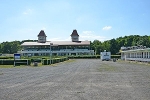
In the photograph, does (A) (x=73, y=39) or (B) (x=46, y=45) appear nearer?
(B) (x=46, y=45)

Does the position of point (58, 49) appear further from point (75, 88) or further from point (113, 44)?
point (75, 88)

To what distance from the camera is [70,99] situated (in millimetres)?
8430

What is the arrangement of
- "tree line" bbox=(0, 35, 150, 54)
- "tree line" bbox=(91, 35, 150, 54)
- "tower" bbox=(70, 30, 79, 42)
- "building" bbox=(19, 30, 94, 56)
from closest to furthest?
1. "building" bbox=(19, 30, 94, 56)
2. "tree line" bbox=(91, 35, 150, 54)
3. "tree line" bbox=(0, 35, 150, 54)
4. "tower" bbox=(70, 30, 79, 42)

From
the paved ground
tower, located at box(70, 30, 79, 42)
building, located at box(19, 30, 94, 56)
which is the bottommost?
the paved ground

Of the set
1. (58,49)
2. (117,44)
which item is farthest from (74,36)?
(117,44)

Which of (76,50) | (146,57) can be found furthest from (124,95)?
(76,50)

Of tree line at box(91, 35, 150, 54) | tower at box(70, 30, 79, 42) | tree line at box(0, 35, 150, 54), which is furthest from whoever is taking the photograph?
tower at box(70, 30, 79, 42)

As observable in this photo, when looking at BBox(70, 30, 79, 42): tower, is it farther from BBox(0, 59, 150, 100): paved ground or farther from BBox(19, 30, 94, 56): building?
BBox(0, 59, 150, 100): paved ground

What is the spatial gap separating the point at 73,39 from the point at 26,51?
81.1 ft

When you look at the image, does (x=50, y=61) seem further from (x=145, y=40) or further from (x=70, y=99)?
(x=145, y=40)

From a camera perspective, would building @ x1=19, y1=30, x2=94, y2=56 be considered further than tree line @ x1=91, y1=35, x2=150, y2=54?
No

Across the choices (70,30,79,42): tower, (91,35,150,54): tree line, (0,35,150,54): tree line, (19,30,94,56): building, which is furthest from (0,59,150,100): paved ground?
(70,30,79,42): tower

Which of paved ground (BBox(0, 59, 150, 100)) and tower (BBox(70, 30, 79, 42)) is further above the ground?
tower (BBox(70, 30, 79, 42))

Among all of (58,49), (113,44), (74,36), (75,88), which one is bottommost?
(75,88)
